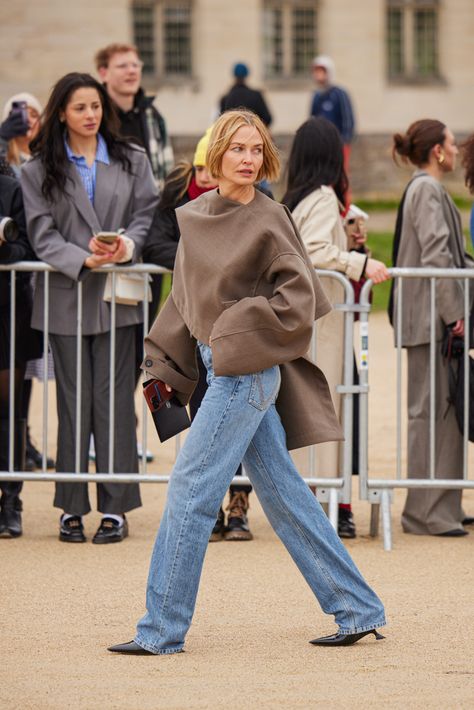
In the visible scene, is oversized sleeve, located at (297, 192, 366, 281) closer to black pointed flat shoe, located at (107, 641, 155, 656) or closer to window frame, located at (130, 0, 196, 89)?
black pointed flat shoe, located at (107, 641, 155, 656)

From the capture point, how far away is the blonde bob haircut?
5.33 meters

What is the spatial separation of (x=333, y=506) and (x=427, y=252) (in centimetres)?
134

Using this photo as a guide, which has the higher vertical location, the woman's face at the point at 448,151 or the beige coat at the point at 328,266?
the woman's face at the point at 448,151

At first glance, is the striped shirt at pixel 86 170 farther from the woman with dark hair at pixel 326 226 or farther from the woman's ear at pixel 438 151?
the woman's ear at pixel 438 151

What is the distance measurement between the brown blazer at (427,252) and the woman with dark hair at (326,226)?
0.31 metres

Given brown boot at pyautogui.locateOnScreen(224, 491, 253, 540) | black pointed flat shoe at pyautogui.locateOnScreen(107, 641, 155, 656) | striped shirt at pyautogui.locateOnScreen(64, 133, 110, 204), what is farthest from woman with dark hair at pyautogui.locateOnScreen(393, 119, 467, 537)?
black pointed flat shoe at pyautogui.locateOnScreen(107, 641, 155, 656)

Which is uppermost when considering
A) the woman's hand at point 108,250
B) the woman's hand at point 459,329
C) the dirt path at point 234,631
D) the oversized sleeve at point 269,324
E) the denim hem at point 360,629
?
the woman's hand at point 108,250

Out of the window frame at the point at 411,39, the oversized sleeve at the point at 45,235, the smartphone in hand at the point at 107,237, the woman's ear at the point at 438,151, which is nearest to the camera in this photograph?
the smartphone in hand at the point at 107,237

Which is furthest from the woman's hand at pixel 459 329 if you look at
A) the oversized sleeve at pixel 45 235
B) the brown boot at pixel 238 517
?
the oversized sleeve at pixel 45 235

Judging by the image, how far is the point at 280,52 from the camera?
1179 inches

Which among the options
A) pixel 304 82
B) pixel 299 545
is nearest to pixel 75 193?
pixel 299 545

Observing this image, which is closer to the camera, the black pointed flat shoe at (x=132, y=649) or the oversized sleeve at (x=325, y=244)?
the black pointed flat shoe at (x=132, y=649)

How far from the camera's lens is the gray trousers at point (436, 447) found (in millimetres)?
7715

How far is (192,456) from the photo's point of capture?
5258mm
